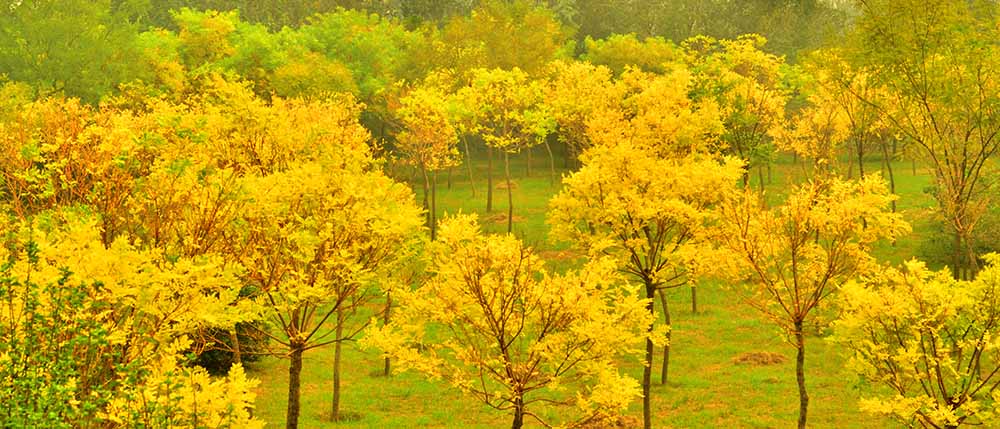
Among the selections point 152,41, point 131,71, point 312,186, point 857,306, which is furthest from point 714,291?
point 152,41

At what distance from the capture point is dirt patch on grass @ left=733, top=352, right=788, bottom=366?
4197 cm

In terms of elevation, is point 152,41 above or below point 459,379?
above

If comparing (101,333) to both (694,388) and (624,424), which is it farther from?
(694,388)

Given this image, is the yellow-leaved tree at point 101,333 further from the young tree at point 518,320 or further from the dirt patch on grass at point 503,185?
the dirt patch on grass at point 503,185

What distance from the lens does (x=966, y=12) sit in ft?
122

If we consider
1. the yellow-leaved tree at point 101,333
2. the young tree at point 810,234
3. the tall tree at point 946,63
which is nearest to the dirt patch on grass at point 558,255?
the tall tree at point 946,63

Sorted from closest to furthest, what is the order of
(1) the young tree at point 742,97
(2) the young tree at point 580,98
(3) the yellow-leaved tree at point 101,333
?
1. (3) the yellow-leaved tree at point 101,333
2. (1) the young tree at point 742,97
3. (2) the young tree at point 580,98

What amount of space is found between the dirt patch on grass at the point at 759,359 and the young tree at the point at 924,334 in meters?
15.4

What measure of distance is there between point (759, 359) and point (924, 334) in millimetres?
16853

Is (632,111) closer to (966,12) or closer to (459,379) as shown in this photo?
(966,12)

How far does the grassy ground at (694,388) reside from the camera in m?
34.8

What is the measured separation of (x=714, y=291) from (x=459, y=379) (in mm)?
31245

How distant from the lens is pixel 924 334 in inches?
1014

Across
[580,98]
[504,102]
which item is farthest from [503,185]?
[504,102]
